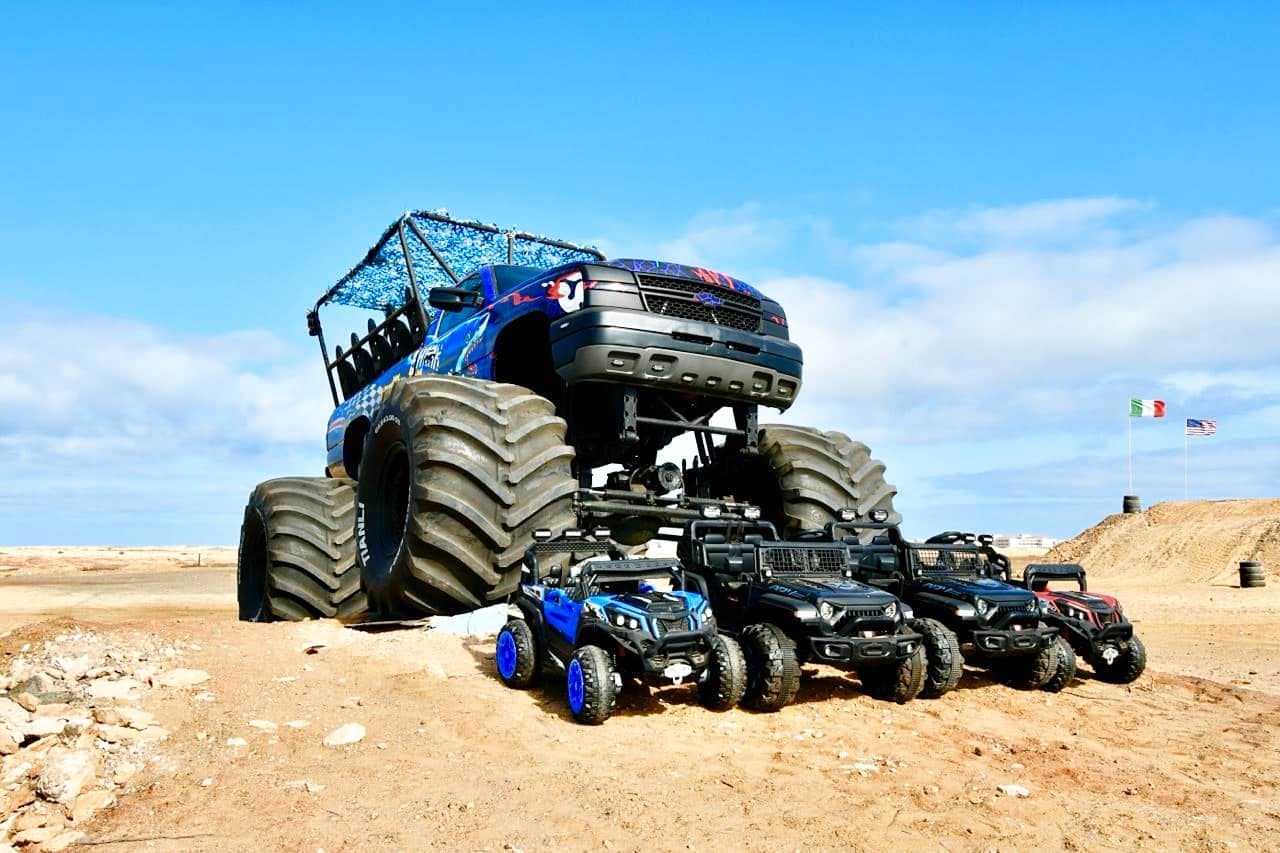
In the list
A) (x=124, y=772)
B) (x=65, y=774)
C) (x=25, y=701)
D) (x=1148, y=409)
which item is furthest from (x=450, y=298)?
(x=1148, y=409)

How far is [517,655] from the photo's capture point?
22.1ft

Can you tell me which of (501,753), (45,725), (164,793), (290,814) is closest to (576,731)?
(501,753)

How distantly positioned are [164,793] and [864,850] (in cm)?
332

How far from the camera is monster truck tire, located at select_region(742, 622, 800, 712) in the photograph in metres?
6.28

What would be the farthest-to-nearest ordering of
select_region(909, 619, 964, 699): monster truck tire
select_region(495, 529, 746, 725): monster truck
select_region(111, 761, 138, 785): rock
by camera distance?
select_region(909, 619, 964, 699): monster truck tire
select_region(495, 529, 746, 725): monster truck
select_region(111, 761, 138, 785): rock

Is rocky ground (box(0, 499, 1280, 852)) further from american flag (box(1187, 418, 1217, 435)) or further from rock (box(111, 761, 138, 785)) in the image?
american flag (box(1187, 418, 1217, 435))

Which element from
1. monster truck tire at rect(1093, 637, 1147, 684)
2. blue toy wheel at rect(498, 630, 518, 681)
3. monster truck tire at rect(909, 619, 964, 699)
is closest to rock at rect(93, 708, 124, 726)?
blue toy wheel at rect(498, 630, 518, 681)

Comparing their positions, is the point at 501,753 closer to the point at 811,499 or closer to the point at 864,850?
the point at 864,850

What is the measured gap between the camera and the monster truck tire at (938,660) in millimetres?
7027

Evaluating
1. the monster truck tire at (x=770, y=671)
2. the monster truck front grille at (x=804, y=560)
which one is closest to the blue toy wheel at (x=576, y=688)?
the monster truck tire at (x=770, y=671)

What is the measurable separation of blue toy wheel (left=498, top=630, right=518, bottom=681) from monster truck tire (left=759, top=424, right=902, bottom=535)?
11.3ft

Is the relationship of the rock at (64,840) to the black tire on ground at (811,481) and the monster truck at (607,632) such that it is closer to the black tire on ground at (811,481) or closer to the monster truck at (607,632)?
the monster truck at (607,632)

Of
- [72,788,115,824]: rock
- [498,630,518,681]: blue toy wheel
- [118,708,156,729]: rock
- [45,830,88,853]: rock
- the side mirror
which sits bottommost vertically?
[45,830,88,853]: rock

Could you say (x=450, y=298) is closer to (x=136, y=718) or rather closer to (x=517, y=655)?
(x=517, y=655)
